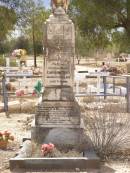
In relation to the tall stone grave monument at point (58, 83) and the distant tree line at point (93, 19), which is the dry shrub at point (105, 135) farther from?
the distant tree line at point (93, 19)

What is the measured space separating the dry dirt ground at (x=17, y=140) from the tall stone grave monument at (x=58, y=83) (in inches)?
28.1

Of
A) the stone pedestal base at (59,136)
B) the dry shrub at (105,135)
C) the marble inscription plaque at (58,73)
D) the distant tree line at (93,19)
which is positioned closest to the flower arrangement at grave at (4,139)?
the stone pedestal base at (59,136)

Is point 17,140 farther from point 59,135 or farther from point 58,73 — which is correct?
point 58,73

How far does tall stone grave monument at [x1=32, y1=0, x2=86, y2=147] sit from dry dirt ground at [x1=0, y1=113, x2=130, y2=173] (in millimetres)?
713

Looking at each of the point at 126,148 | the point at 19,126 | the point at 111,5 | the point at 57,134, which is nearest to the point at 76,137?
the point at 57,134

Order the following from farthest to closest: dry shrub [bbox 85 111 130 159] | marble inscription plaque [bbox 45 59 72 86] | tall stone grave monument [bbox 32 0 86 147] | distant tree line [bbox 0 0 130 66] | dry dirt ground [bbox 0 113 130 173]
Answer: distant tree line [bbox 0 0 130 66], marble inscription plaque [bbox 45 59 72 86], tall stone grave monument [bbox 32 0 86 147], dry shrub [bbox 85 111 130 159], dry dirt ground [bbox 0 113 130 173]

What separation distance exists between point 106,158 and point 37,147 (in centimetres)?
136

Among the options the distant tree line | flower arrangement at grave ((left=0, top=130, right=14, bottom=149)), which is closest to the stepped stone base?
flower arrangement at grave ((left=0, top=130, right=14, bottom=149))

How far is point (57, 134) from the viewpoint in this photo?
1079cm

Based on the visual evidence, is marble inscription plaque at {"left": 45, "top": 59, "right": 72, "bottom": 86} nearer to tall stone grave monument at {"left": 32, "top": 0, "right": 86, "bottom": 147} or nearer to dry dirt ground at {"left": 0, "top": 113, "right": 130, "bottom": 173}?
tall stone grave monument at {"left": 32, "top": 0, "right": 86, "bottom": 147}

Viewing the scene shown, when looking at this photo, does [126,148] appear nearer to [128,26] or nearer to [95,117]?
[95,117]

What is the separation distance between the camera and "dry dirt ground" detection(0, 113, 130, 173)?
9422 mm

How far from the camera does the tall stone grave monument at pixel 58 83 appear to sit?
35.8ft

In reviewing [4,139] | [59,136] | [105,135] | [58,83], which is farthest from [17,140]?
[105,135]
